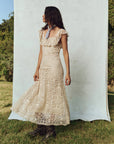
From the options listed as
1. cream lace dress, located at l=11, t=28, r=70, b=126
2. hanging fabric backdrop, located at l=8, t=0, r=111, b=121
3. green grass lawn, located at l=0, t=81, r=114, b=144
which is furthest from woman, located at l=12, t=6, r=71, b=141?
hanging fabric backdrop, located at l=8, t=0, r=111, b=121

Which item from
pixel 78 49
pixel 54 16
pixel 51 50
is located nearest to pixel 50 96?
pixel 51 50

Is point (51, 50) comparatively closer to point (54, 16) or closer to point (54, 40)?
point (54, 40)

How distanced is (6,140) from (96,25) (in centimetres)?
202

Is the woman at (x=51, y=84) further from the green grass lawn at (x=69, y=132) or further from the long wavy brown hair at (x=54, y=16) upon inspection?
the green grass lawn at (x=69, y=132)

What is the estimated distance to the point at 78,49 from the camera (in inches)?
113

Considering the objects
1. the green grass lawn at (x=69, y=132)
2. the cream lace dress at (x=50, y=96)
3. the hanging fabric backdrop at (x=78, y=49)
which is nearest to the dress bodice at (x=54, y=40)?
the cream lace dress at (x=50, y=96)

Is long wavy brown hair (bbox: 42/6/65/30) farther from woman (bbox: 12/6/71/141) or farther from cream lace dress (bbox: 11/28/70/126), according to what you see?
cream lace dress (bbox: 11/28/70/126)

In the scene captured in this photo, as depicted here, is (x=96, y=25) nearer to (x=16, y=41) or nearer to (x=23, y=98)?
(x=16, y=41)

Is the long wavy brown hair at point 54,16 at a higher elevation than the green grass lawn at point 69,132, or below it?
higher

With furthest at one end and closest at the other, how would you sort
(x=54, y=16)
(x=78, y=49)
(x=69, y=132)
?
(x=78, y=49), (x=69, y=132), (x=54, y=16)

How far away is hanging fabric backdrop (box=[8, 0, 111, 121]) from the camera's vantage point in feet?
9.27

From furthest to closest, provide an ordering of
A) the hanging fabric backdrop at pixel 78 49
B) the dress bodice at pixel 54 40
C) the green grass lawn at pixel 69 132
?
the hanging fabric backdrop at pixel 78 49 < the green grass lawn at pixel 69 132 < the dress bodice at pixel 54 40

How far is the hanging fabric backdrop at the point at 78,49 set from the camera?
9.27 ft

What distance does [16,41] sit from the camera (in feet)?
9.23
